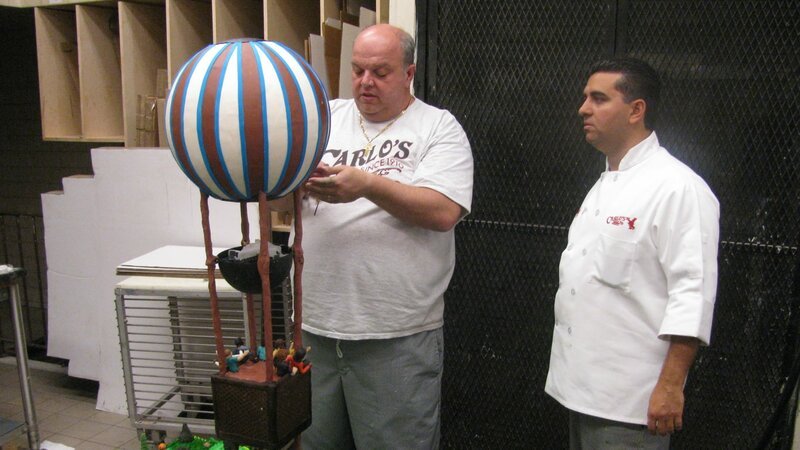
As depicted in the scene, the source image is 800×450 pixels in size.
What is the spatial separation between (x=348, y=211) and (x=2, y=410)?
2.39 m

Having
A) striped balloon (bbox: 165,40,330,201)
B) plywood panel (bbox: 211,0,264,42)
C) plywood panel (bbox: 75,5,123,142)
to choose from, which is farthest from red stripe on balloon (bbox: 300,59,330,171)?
plywood panel (bbox: 75,5,123,142)

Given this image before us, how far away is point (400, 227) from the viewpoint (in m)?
1.39

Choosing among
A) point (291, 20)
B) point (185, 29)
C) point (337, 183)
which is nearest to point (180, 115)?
point (337, 183)

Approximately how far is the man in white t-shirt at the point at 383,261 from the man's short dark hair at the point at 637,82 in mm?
396

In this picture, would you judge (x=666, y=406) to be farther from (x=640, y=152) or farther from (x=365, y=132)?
(x=365, y=132)

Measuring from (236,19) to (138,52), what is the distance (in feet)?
1.88

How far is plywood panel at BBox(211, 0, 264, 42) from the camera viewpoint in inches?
93.0

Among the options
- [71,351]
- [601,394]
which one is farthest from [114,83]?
[601,394]

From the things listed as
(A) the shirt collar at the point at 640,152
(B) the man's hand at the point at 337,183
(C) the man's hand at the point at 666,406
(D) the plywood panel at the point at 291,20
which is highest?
(D) the plywood panel at the point at 291,20

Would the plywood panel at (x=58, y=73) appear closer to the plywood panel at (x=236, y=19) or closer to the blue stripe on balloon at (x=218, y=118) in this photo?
the plywood panel at (x=236, y=19)

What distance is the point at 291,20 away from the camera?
7.79 feet

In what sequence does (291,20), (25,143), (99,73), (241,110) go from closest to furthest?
(241,110), (291,20), (99,73), (25,143)

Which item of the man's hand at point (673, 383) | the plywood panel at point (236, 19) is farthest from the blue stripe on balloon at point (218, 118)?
the plywood panel at point (236, 19)

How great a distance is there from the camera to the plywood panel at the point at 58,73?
9.39 feet
